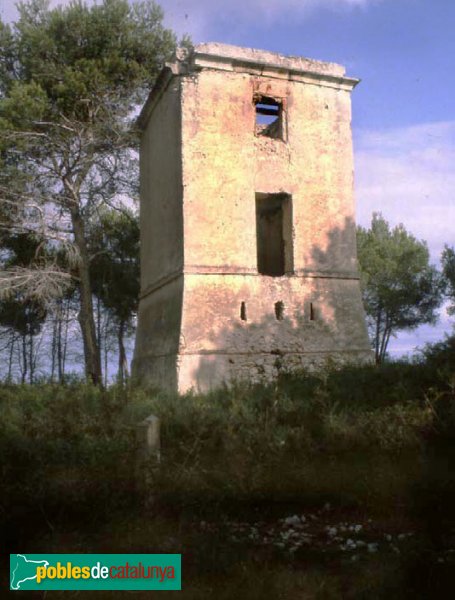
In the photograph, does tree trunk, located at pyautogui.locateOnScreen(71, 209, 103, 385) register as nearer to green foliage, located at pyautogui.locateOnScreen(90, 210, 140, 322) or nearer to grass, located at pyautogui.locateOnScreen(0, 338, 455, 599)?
green foliage, located at pyautogui.locateOnScreen(90, 210, 140, 322)

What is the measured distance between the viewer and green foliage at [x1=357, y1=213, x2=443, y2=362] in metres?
22.6

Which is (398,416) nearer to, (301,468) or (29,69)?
(301,468)

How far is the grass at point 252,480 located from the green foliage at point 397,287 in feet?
49.9

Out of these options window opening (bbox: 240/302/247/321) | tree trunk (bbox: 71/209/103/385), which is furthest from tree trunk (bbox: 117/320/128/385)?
window opening (bbox: 240/302/247/321)

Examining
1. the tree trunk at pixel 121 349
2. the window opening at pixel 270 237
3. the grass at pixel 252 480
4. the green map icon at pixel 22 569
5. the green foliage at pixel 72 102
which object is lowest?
the green map icon at pixel 22 569

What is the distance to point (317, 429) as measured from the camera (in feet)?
22.2

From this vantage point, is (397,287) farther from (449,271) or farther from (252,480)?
(252,480)

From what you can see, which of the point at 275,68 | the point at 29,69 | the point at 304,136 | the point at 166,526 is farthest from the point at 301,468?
the point at 29,69

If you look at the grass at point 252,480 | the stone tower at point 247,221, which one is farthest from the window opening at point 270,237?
the grass at point 252,480

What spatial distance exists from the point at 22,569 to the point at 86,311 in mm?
10326

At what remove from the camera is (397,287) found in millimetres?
22781

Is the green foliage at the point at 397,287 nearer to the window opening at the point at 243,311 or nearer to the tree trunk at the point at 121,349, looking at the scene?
the tree trunk at the point at 121,349

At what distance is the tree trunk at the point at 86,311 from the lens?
14.0 meters

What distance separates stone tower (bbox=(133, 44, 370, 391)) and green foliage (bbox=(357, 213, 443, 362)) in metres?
11.7
